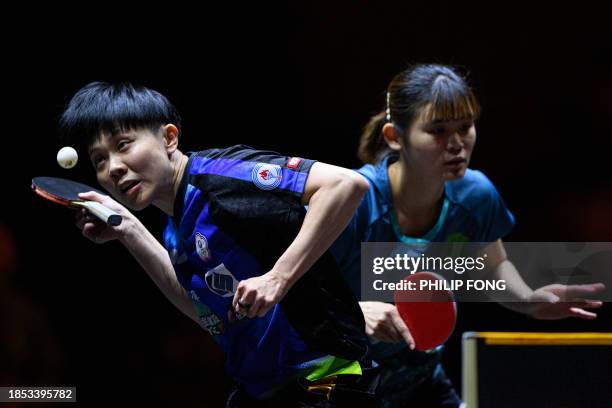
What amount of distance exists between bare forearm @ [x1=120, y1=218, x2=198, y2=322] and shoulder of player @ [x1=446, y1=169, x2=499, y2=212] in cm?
90

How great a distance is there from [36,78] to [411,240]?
165 cm

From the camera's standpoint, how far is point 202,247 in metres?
2.01

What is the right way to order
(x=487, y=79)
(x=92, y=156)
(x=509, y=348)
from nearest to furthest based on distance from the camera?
(x=92, y=156) < (x=509, y=348) < (x=487, y=79)

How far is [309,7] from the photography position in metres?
3.59

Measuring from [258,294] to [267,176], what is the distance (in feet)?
0.95

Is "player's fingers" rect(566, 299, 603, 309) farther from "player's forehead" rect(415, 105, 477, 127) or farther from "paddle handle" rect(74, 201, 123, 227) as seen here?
"paddle handle" rect(74, 201, 123, 227)

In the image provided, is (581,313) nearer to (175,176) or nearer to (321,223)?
(321,223)

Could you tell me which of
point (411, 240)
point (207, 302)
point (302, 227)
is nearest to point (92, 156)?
point (207, 302)

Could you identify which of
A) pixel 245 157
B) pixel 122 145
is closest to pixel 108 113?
pixel 122 145

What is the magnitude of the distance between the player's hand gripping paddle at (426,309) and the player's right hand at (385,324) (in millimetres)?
69

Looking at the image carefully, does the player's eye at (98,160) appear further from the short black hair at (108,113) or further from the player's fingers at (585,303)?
the player's fingers at (585,303)

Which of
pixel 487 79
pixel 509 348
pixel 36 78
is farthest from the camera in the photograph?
pixel 487 79

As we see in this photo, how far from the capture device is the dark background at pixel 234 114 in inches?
A: 136

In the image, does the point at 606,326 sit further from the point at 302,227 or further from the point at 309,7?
the point at 302,227
